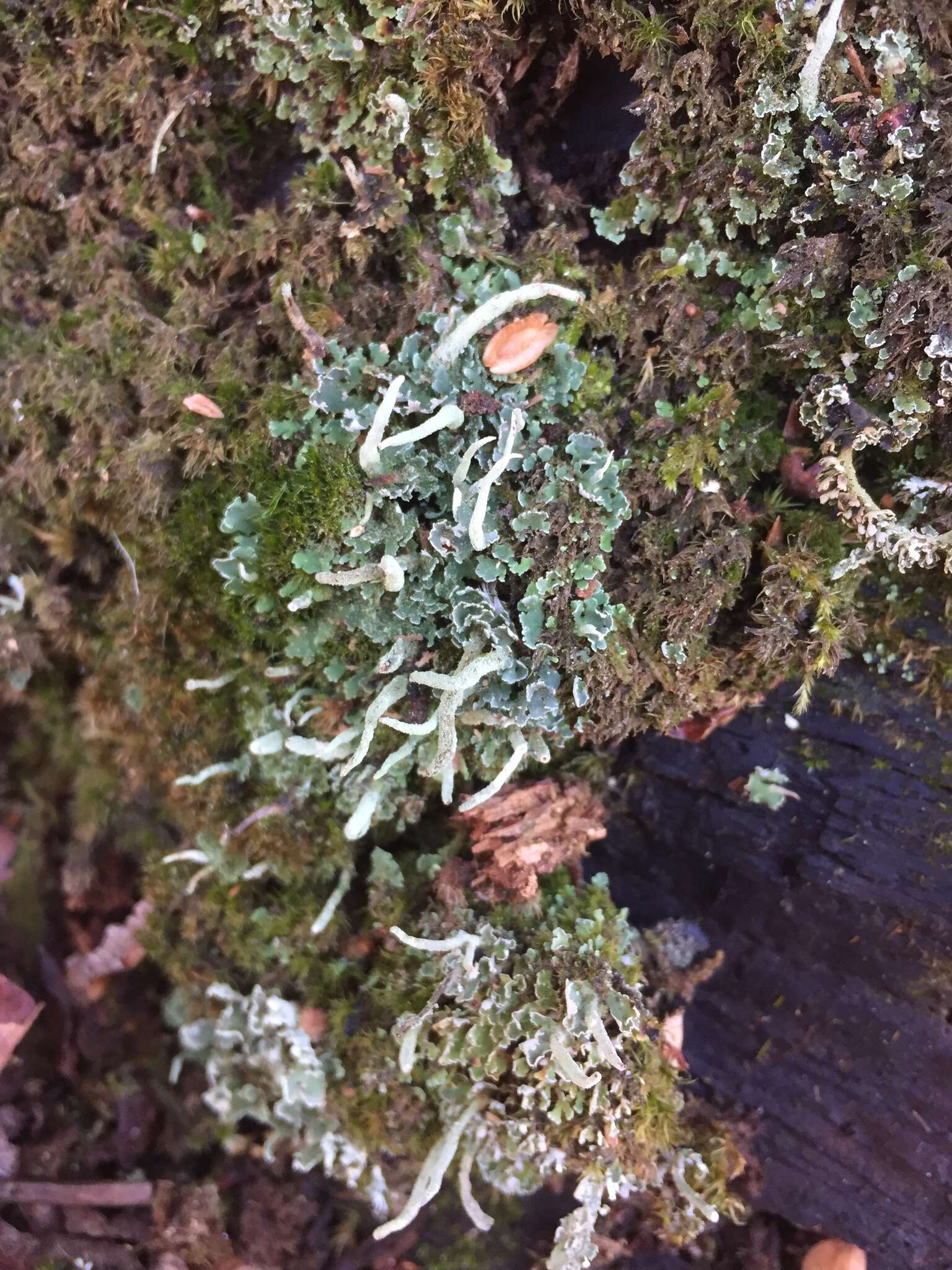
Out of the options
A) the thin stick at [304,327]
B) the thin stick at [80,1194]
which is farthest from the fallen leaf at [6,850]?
the thin stick at [304,327]

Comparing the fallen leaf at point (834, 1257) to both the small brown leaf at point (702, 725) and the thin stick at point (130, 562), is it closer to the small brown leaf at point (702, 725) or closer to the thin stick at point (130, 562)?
the small brown leaf at point (702, 725)

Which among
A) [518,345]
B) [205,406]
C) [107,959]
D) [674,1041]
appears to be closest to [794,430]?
[518,345]

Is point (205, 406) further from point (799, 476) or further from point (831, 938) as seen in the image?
point (831, 938)

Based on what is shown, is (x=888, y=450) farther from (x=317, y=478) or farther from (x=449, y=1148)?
(x=449, y=1148)

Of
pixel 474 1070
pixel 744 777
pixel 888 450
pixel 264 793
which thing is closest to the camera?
pixel 888 450

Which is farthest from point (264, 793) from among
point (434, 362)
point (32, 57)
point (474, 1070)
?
point (32, 57)

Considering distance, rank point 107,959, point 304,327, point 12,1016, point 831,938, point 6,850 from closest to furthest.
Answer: point 304,327, point 831,938, point 12,1016, point 107,959, point 6,850

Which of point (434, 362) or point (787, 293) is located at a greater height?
point (434, 362)

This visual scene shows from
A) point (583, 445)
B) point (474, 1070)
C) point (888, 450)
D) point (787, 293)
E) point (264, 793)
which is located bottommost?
point (474, 1070)
